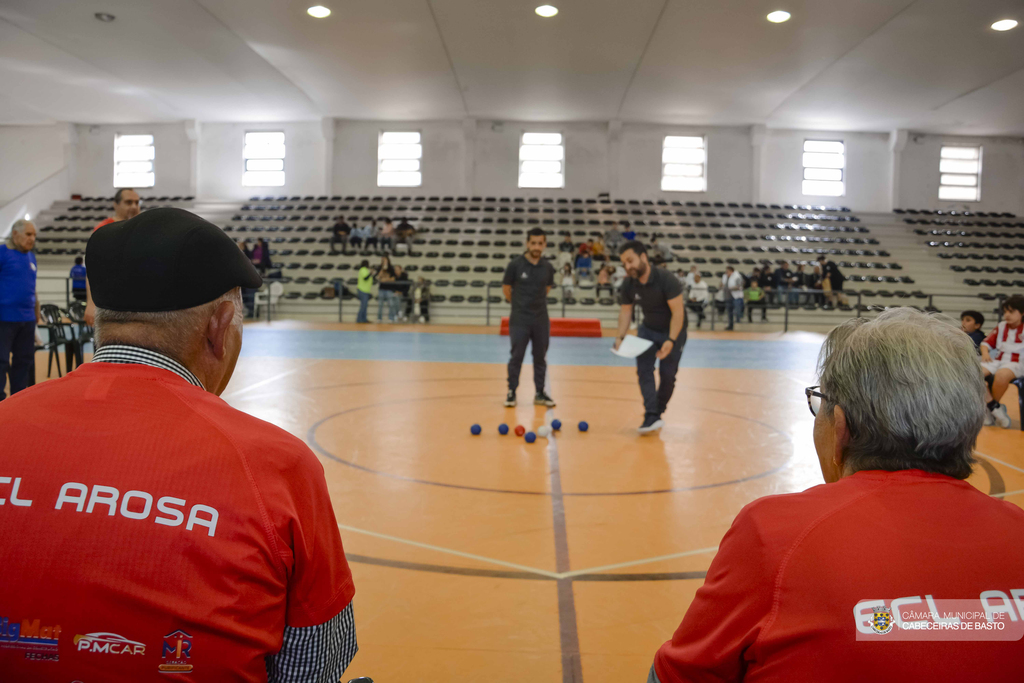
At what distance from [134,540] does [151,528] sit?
28mm

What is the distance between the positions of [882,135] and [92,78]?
2806cm

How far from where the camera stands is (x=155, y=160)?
92.3 ft

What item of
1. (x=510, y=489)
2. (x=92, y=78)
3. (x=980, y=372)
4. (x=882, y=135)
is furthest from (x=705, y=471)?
(x=882, y=135)

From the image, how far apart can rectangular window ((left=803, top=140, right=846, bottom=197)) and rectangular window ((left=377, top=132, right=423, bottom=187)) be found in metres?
15.0

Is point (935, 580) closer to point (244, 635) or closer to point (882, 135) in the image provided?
point (244, 635)

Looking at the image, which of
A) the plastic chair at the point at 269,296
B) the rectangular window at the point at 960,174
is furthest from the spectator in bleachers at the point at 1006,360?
the rectangular window at the point at 960,174

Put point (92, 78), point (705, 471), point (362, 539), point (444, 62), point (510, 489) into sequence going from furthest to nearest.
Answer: point (92, 78) → point (444, 62) → point (705, 471) → point (510, 489) → point (362, 539)

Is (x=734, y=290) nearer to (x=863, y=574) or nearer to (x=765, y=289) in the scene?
(x=765, y=289)

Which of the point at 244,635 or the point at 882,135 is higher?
the point at 882,135

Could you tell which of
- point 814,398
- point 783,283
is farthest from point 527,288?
point 783,283

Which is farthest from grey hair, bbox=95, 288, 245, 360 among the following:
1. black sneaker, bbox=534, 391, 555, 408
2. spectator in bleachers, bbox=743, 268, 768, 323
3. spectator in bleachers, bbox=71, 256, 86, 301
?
spectator in bleachers, bbox=743, 268, 768, 323

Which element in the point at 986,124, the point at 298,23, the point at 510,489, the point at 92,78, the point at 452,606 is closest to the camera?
the point at 452,606

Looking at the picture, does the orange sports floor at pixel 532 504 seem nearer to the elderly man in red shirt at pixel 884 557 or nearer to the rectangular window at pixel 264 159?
the elderly man in red shirt at pixel 884 557

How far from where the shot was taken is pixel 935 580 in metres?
0.99
